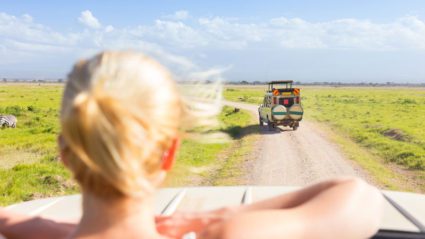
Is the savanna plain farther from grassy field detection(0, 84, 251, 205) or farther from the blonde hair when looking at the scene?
the blonde hair

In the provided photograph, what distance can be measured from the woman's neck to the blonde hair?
3 cm

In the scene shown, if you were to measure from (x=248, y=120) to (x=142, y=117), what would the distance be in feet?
93.5

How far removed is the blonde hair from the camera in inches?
42.1

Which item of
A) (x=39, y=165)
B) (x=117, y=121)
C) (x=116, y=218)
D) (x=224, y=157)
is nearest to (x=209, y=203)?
(x=116, y=218)

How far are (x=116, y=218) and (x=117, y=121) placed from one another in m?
0.22

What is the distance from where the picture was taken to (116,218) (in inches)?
45.3

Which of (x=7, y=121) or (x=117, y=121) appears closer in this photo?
→ (x=117, y=121)

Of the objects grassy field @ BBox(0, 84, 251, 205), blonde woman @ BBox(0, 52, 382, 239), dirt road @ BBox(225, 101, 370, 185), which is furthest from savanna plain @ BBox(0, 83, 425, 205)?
blonde woman @ BBox(0, 52, 382, 239)

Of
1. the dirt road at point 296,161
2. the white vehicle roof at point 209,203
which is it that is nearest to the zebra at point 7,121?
the dirt road at point 296,161

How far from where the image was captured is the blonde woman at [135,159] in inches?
42.4

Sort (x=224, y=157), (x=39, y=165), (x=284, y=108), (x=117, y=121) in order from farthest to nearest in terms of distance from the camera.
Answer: (x=284, y=108) → (x=224, y=157) → (x=39, y=165) → (x=117, y=121)

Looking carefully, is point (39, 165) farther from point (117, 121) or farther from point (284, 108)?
point (117, 121)

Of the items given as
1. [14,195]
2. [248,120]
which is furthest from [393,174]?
[248,120]

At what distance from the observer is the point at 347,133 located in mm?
23406
